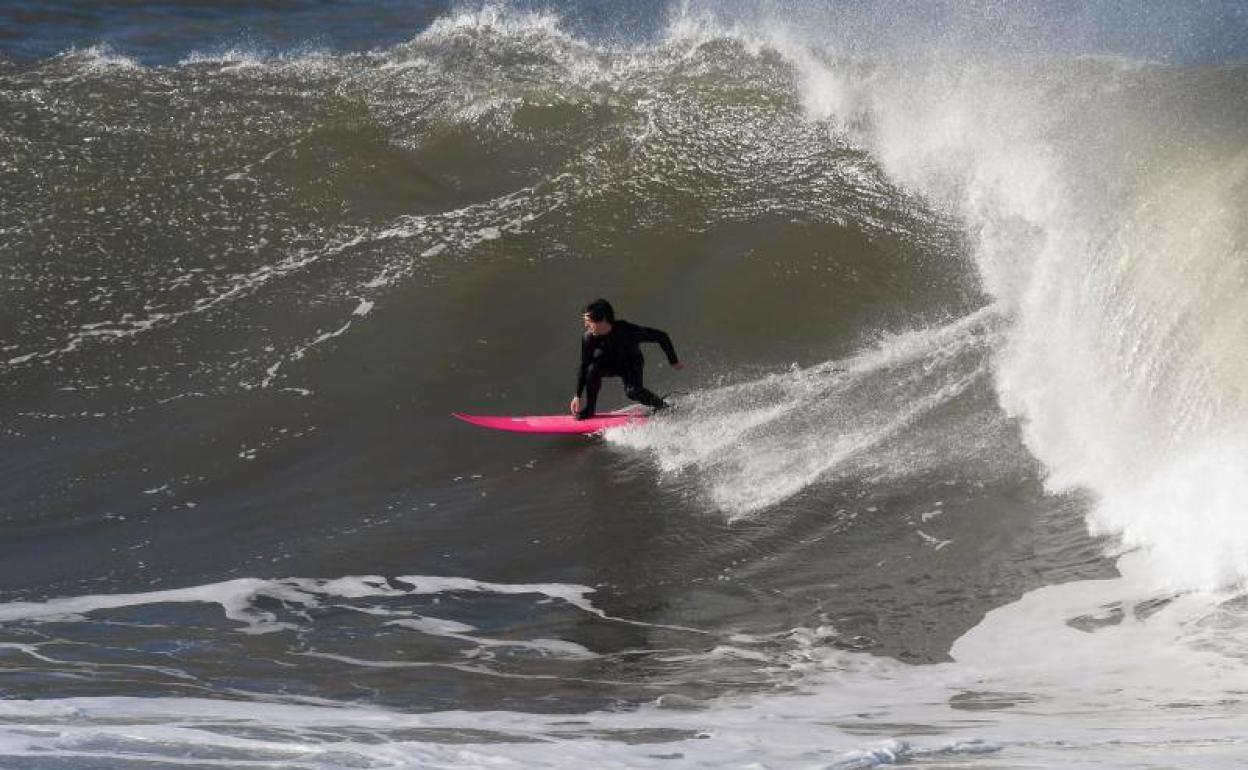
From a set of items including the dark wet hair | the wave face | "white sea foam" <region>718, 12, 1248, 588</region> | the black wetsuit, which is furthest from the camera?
the black wetsuit

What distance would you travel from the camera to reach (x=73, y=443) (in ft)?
35.8

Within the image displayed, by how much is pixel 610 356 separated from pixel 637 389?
34 centimetres

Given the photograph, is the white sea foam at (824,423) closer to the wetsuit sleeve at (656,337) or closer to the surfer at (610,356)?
the surfer at (610,356)

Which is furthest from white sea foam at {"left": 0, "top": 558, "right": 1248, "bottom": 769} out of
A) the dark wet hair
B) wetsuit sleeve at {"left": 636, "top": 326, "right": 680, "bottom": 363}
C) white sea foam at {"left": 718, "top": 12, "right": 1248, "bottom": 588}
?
the dark wet hair

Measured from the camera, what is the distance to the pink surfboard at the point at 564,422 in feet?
36.1

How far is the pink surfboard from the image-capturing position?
1100 cm

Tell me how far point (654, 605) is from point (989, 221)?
6.98 metres

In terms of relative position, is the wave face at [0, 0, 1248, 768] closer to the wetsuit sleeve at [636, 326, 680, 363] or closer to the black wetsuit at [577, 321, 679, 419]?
the black wetsuit at [577, 321, 679, 419]

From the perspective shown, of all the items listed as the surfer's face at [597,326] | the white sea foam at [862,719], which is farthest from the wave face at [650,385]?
the surfer's face at [597,326]

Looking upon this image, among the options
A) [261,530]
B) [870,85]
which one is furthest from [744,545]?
[870,85]

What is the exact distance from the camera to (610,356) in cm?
1090

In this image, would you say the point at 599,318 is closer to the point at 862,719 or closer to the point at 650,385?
the point at 650,385

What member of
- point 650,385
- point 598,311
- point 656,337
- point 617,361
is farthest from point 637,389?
point 650,385

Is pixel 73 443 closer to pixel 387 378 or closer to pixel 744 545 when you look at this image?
pixel 387 378
